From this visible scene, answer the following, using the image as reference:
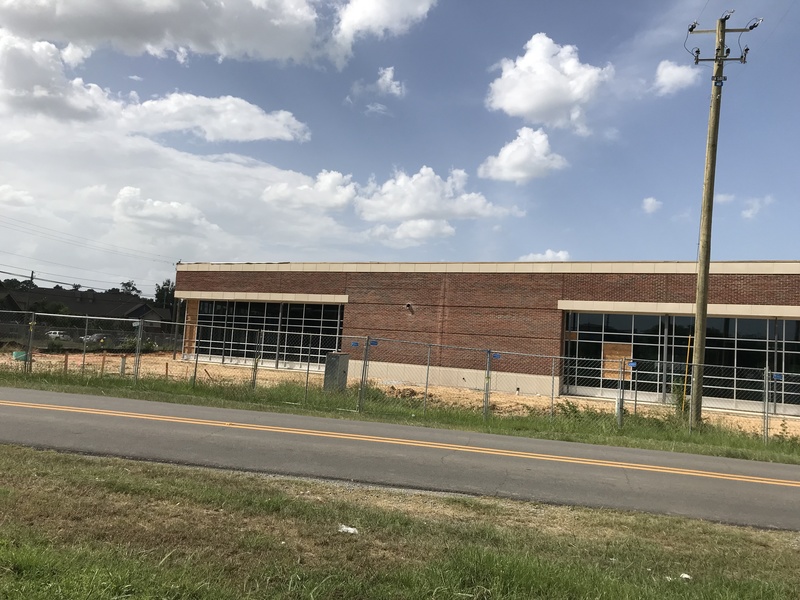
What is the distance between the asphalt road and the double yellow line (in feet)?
0.07

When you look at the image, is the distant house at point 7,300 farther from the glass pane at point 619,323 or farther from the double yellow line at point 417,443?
the glass pane at point 619,323

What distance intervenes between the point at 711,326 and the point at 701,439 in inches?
429

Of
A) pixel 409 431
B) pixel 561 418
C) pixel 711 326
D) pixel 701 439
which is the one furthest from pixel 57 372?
pixel 711 326

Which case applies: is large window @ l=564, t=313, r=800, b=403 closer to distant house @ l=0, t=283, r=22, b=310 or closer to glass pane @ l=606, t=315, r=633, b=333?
glass pane @ l=606, t=315, r=633, b=333

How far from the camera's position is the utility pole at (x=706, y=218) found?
15797 millimetres

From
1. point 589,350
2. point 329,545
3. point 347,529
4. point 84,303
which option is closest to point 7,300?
point 84,303

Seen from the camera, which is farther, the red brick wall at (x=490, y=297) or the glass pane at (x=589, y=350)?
the glass pane at (x=589, y=350)

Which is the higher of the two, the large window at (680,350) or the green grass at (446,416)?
the large window at (680,350)

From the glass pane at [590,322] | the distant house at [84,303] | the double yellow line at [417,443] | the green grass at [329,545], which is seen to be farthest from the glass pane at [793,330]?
the distant house at [84,303]

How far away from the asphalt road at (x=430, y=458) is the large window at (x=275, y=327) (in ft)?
64.4

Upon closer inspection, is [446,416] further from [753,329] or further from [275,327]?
[275,327]

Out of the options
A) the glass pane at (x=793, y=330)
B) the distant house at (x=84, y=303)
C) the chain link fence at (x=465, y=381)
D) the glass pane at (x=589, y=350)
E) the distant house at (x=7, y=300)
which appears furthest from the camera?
the distant house at (x=84, y=303)

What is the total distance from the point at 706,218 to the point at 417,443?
33.6 ft

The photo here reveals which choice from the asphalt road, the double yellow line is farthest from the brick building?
the asphalt road
